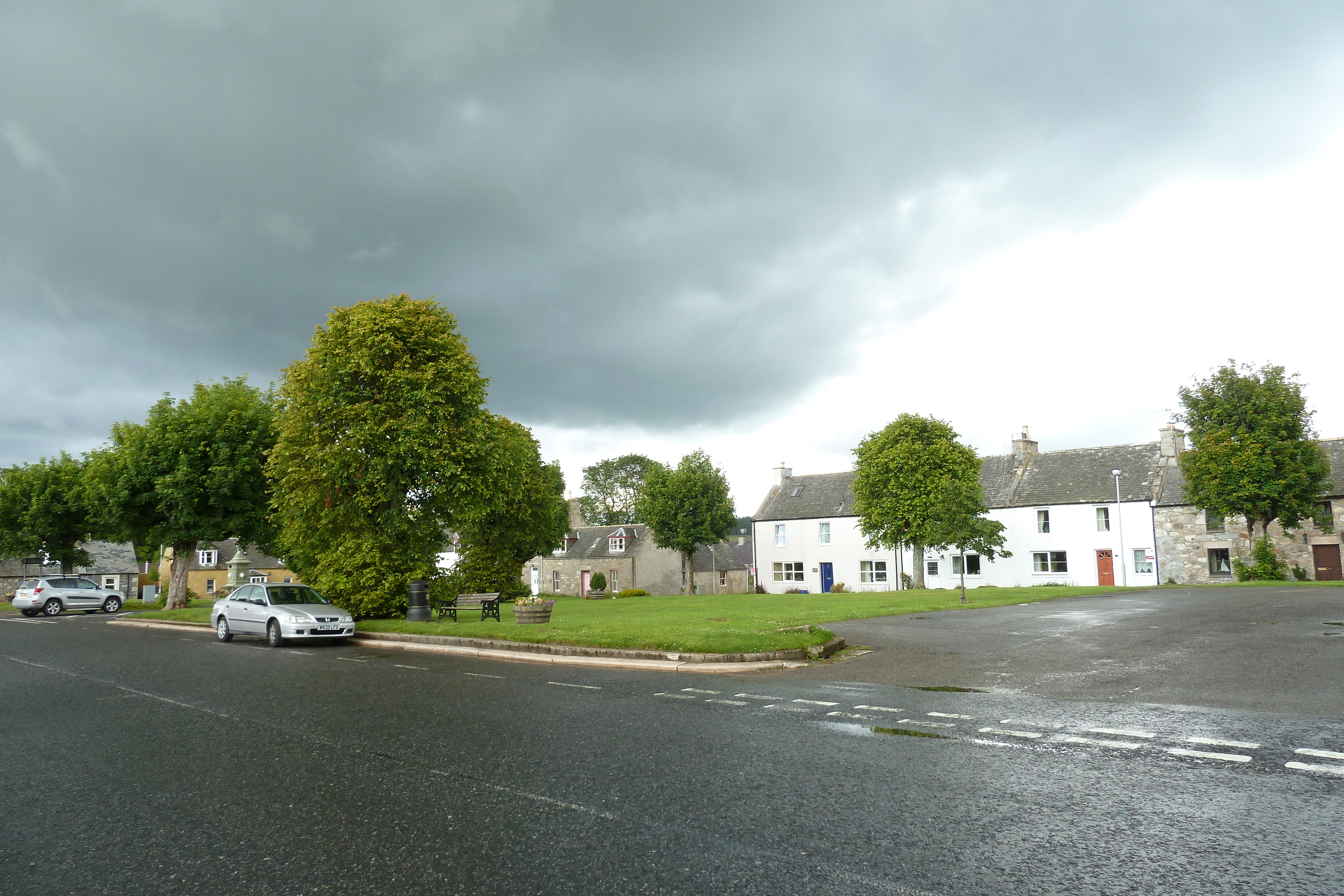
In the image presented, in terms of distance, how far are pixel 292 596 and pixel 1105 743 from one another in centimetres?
2052

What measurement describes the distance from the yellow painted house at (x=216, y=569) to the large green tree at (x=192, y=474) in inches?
1494

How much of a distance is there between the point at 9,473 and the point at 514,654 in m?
52.5

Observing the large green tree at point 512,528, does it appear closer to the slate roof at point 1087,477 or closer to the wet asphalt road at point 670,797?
the wet asphalt road at point 670,797

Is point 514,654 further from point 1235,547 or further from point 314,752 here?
point 1235,547

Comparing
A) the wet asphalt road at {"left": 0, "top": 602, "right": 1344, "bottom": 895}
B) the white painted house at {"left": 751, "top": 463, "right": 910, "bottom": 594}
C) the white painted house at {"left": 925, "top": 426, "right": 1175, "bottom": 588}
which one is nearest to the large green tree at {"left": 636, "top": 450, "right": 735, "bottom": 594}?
the white painted house at {"left": 751, "top": 463, "right": 910, "bottom": 594}

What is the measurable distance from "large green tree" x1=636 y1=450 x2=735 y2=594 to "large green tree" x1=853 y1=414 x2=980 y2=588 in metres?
12.1

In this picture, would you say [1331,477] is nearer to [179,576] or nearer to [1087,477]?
[1087,477]

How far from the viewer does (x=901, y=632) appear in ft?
60.6

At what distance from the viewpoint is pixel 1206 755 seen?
6.74 meters

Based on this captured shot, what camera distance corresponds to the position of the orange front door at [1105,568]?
49281 mm

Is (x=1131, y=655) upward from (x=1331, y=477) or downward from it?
downward

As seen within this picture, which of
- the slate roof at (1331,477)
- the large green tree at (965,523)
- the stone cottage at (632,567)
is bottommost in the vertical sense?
the stone cottage at (632,567)

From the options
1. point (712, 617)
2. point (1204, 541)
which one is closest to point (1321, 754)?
point (712, 617)

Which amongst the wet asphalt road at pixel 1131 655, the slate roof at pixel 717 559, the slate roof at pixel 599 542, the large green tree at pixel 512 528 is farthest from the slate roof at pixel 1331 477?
the slate roof at pixel 599 542
